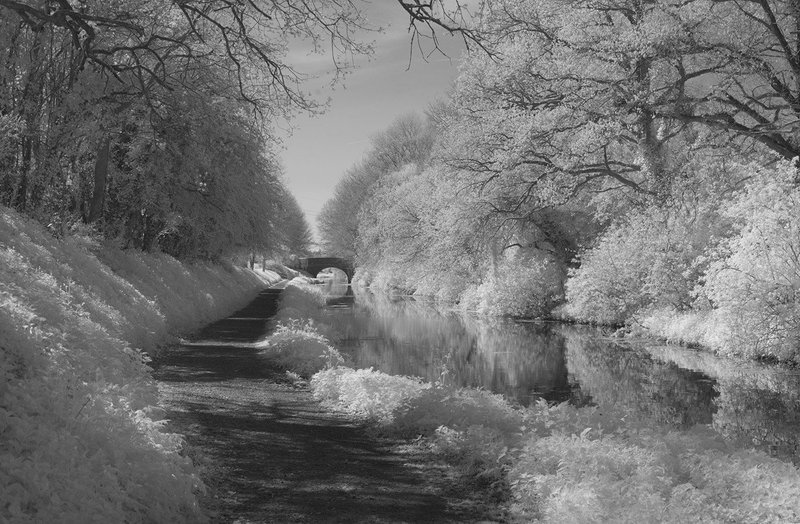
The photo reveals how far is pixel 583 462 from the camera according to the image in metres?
6.16

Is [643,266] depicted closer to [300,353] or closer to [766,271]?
[766,271]

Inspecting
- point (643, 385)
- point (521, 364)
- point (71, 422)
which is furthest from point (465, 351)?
point (71, 422)

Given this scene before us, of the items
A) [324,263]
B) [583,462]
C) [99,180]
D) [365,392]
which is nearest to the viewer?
[583,462]

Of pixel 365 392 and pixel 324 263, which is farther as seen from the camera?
pixel 324 263

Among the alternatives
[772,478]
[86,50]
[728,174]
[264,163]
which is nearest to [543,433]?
[772,478]

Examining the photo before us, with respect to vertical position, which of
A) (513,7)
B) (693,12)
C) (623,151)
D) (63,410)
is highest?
(513,7)

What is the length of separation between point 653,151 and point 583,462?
14.2 m

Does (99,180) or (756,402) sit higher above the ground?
(99,180)

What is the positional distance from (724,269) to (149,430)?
14.6 m

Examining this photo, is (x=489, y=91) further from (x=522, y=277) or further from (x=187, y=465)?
(x=187, y=465)

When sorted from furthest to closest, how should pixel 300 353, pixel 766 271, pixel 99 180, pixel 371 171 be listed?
1. pixel 371 171
2. pixel 99 180
3. pixel 766 271
4. pixel 300 353

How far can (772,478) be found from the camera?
18.5 ft

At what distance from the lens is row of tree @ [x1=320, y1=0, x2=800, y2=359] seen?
610 inches

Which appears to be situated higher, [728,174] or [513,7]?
[513,7]
